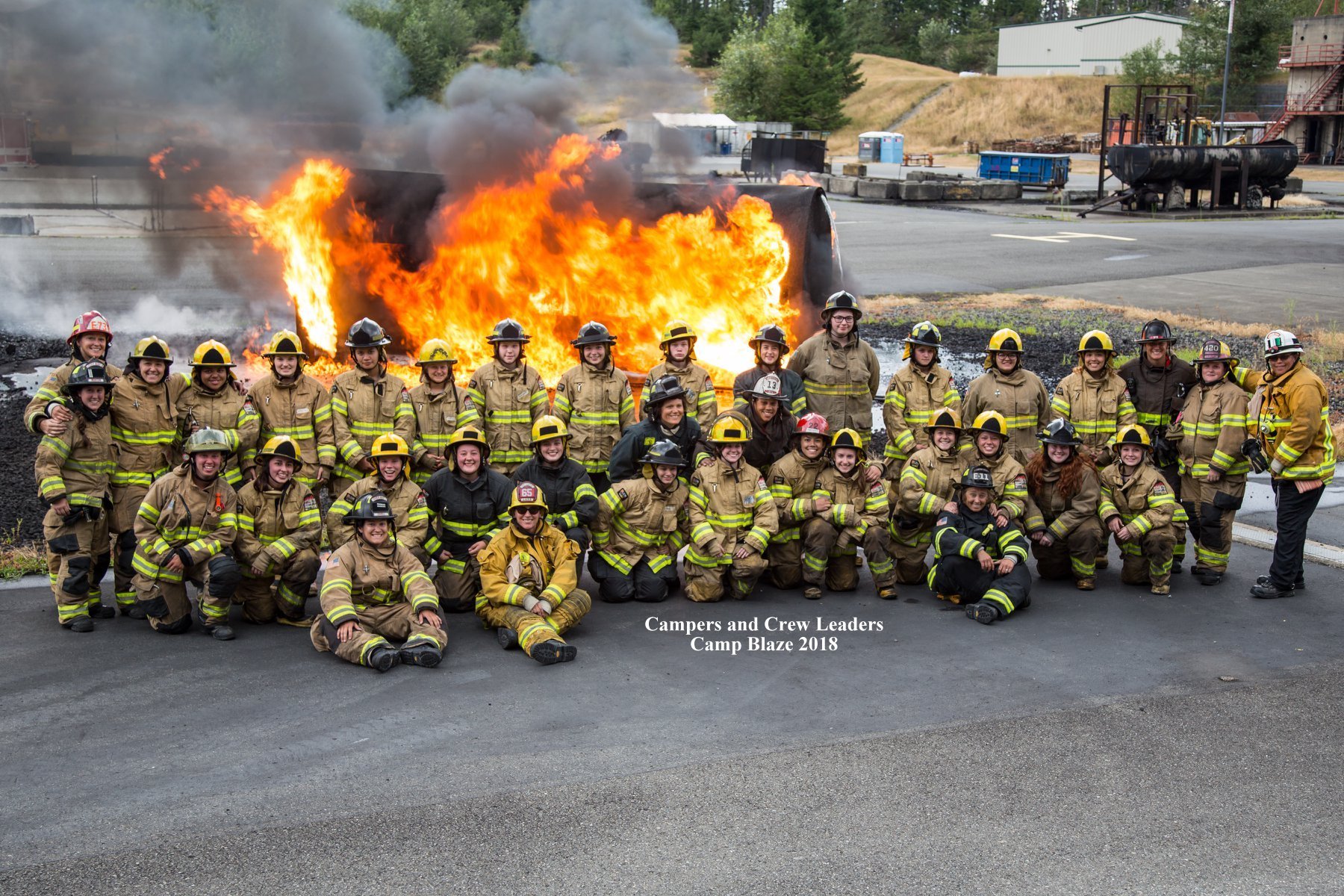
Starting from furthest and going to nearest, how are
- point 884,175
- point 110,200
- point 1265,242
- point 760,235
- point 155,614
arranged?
1. point 884,175
2. point 1265,242
3. point 110,200
4. point 760,235
5. point 155,614

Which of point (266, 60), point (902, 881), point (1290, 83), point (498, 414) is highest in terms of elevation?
point (1290, 83)

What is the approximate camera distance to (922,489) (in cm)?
849

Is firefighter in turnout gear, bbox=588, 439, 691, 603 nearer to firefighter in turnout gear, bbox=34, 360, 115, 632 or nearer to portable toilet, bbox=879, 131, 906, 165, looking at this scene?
firefighter in turnout gear, bbox=34, 360, 115, 632

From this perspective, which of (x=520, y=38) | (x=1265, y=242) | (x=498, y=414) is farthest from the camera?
(x=1265, y=242)

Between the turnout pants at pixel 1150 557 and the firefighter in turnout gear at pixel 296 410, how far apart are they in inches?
224

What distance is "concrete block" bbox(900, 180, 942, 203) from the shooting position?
132 ft

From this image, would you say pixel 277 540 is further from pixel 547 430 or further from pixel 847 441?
pixel 847 441

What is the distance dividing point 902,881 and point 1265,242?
92.3 feet

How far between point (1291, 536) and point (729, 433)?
12.8 ft

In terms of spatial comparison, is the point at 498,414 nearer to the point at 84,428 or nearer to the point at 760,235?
the point at 84,428

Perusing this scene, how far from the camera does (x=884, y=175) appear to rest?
5131 cm

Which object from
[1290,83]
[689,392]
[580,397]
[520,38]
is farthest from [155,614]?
[1290,83]

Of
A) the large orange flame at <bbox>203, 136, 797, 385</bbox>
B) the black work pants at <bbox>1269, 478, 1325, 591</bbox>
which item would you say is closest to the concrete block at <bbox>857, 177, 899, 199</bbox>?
the large orange flame at <bbox>203, 136, 797, 385</bbox>

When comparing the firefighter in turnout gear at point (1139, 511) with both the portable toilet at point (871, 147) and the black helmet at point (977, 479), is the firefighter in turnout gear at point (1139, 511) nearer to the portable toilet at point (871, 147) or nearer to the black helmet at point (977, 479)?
the black helmet at point (977, 479)
